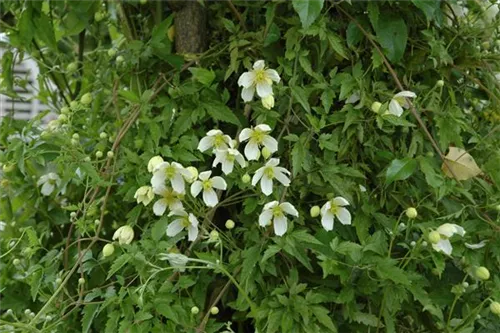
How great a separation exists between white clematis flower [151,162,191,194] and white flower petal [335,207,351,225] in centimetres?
22

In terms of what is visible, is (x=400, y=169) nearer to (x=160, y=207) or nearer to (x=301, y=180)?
(x=301, y=180)

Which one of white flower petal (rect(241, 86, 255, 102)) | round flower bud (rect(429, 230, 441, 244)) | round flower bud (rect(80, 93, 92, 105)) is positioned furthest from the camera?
round flower bud (rect(80, 93, 92, 105))

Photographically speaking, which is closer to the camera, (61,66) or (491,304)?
(491,304)

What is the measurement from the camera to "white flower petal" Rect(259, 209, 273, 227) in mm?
955

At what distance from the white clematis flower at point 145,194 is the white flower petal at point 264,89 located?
0.68 ft

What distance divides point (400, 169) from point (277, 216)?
0.19 m

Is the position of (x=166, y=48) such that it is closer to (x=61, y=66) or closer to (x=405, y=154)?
(x=61, y=66)

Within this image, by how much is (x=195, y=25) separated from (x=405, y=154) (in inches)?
17.2

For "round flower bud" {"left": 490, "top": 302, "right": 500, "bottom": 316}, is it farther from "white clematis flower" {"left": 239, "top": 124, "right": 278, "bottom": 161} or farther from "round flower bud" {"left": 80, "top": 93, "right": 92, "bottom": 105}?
"round flower bud" {"left": 80, "top": 93, "right": 92, "bottom": 105}

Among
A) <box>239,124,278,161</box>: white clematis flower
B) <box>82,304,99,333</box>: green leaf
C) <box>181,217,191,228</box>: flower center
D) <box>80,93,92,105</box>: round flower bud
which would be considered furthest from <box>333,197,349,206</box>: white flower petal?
<box>80,93,92,105</box>: round flower bud

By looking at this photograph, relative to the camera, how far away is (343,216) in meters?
1.01

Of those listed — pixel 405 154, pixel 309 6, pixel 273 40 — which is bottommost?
pixel 405 154

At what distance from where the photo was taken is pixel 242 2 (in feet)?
3.72

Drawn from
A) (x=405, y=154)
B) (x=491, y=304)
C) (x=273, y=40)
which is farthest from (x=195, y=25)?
(x=491, y=304)
